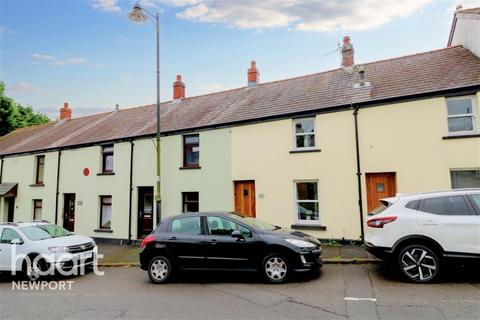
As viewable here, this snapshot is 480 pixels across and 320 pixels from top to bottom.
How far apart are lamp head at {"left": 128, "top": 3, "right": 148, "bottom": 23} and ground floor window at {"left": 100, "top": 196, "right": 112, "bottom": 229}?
867 cm

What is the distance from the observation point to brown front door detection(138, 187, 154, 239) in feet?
47.7

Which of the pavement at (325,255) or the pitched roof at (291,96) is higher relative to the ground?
the pitched roof at (291,96)

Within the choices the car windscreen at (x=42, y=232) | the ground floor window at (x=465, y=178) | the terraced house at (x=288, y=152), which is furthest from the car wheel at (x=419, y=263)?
Answer: the car windscreen at (x=42, y=232)

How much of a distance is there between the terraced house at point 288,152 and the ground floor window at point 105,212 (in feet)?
0.20

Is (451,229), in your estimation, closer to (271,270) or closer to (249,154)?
(271,270)

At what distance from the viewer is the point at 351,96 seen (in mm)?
11477

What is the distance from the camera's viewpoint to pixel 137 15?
10.8 m

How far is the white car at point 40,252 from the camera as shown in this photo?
28.6 ft

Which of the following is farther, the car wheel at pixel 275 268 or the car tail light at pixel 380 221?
the car wheel at pixel 275 268

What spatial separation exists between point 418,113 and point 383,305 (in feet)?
22.6

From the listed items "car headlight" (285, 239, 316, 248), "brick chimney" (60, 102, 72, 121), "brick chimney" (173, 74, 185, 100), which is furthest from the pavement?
"brick chimney" (60, 102, 72, 121)

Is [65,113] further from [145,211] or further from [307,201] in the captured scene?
[307,201]

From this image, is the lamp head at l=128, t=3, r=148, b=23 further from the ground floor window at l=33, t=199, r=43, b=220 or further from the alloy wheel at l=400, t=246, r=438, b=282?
the ground floor window at l=33, t=199, r=43, b=220

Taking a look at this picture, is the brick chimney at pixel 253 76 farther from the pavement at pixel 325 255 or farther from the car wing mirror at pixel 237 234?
the car wing mirror at pixel 237 234
